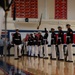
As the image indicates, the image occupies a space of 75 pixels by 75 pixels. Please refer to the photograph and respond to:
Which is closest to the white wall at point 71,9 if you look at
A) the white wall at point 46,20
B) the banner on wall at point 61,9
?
the white wall at point 46,20

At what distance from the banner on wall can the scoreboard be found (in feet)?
7.86

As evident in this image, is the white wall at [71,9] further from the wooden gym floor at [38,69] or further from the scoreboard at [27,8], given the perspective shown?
the wooden gym floor at [38,69]

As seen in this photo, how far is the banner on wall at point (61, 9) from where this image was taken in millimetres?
30203

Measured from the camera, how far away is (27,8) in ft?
98.1

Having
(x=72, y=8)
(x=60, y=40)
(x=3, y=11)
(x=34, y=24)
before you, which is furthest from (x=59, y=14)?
(x=3, y=11)

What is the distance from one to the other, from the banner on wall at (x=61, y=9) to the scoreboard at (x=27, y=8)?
7.86ft

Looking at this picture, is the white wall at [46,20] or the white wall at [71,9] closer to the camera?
the white wall at [46,20]

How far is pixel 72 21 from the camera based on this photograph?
29.3 meters

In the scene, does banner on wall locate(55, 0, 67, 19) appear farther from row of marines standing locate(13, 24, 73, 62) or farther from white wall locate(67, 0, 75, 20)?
row of marines standing locate(13, 24, 73, 62)

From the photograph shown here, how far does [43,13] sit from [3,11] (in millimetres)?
24945

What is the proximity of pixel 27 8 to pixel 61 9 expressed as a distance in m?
3.91

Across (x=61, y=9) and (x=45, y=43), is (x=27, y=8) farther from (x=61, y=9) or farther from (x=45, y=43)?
(x=45, y=43)

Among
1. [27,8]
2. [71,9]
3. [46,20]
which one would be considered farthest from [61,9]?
[27,8]

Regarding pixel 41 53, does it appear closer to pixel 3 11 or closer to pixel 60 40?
pixel 60 40
